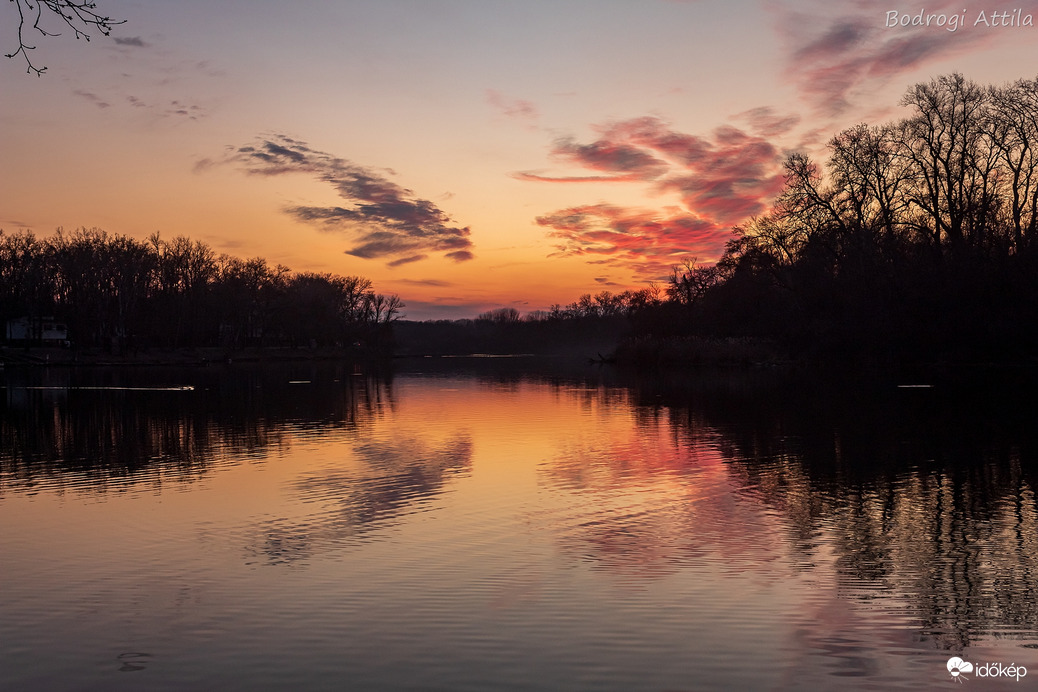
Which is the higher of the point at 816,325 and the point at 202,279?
the point at 202,279

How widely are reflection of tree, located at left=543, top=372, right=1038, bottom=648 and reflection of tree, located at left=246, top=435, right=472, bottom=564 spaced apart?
2.64 metres

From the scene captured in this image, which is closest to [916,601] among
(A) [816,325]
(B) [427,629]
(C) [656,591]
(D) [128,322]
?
(C) [656,591]

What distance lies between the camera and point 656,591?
922 centimetres

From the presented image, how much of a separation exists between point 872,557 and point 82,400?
1537 inches

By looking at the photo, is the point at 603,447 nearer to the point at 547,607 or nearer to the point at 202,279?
the point at 547,607

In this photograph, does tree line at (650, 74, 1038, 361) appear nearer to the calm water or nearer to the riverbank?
the calm water

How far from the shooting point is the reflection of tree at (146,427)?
18422 mm

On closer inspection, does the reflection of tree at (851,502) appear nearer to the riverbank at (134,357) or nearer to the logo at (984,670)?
the logo at (984,670)

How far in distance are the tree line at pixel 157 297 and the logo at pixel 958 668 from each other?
108794mm

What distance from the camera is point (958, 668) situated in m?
6.90

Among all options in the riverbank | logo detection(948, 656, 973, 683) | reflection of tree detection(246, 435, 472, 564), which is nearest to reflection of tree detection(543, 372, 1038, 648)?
logo detection(948, 656, 973, 683)

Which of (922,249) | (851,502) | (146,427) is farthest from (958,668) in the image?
(922,249)

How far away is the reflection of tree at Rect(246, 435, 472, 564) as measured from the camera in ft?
38.7

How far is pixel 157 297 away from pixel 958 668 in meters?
124
